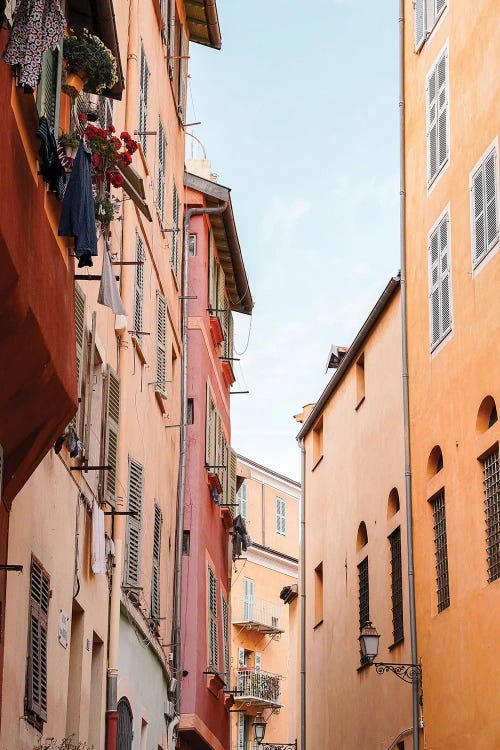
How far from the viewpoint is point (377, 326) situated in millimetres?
25047

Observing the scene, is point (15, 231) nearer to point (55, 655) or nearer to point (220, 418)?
point (55, 655)

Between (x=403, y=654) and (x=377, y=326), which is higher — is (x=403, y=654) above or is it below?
below

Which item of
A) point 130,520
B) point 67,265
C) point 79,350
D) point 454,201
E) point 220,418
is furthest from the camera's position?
point 220,418

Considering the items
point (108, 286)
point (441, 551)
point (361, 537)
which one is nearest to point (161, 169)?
point (441, 551)

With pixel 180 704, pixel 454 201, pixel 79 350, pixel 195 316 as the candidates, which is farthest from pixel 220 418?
pixel 79 350

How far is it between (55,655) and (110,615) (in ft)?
10.3

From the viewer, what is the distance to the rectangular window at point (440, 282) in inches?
795

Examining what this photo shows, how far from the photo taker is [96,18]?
11.8 metres

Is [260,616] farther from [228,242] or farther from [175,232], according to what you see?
[175,232]

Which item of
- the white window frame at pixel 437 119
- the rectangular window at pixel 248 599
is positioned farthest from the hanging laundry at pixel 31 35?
the rectangular window at pixel 248 599

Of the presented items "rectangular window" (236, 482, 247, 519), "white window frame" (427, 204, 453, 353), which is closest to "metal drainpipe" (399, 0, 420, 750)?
"white window frame" (427, 204, 453, 353)

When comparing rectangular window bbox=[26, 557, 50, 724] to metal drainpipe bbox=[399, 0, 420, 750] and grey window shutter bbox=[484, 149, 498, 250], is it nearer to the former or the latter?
grey window shutter bbox=[484, 149, 498, 250]

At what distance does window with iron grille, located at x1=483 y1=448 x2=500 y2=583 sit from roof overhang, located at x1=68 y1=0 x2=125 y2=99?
26.0 ft

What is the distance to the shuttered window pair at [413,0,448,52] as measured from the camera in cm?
2189
